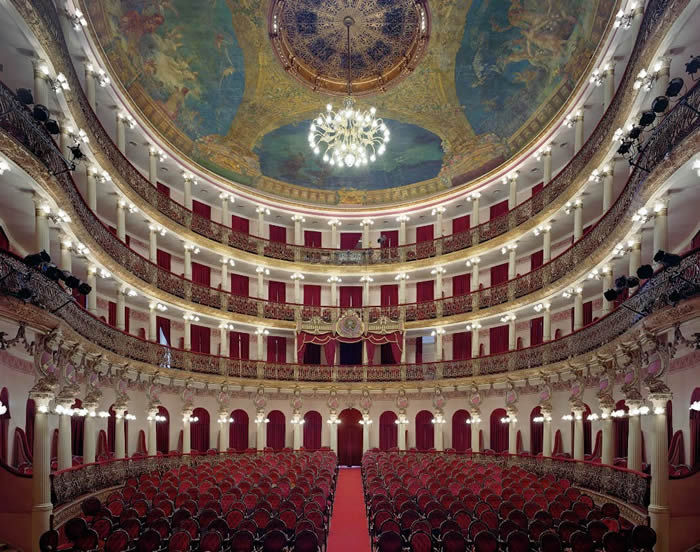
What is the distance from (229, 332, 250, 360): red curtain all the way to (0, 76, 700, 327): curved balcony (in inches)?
83.3

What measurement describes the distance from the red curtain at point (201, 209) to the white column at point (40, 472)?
21.5 m

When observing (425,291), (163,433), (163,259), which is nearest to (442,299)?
(425,291)

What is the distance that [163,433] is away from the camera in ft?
97.0

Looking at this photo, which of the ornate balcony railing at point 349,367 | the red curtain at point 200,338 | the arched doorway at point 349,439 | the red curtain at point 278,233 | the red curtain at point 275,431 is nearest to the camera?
the ornate balcony railing at point 349,367

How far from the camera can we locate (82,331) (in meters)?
18.2

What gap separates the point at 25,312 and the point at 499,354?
23531 millimetres

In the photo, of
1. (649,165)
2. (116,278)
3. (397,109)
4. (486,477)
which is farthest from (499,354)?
(116,278)

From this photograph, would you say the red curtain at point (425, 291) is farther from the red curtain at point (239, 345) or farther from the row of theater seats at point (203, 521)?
the row of theater seats at point (203, 521)

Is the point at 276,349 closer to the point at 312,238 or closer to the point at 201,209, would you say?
the point at 312,238

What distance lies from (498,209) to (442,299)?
6.56 meters

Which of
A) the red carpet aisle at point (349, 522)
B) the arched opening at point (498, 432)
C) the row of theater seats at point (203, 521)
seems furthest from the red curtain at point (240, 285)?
the row of theater seats at point (203, 521)

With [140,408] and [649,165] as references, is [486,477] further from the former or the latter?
[140,408]

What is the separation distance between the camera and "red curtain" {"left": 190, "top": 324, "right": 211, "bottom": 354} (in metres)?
33.0

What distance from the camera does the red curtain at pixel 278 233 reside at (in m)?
38.9
